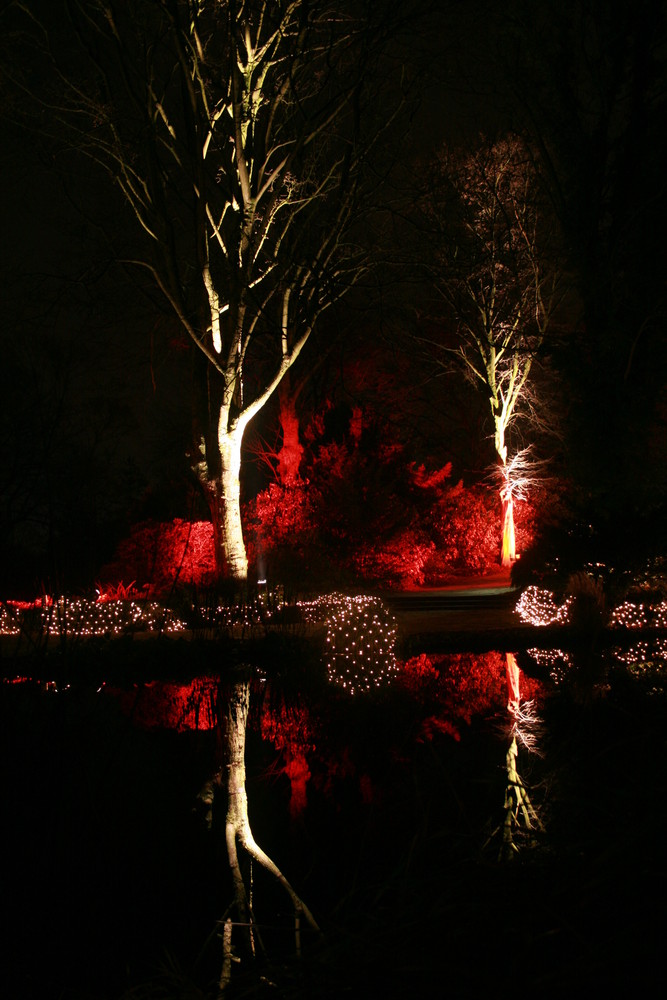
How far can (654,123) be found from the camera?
49.1ft

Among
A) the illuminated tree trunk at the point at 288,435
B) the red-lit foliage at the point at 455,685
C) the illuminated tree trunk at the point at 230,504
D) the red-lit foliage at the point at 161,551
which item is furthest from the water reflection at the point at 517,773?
the illuminated tree trunk at the point at 288,435

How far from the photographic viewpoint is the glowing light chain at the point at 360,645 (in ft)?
33.9

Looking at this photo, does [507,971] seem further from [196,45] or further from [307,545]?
[307,545]

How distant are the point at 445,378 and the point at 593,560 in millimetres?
21217

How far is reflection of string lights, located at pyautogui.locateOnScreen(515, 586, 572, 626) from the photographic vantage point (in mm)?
13101

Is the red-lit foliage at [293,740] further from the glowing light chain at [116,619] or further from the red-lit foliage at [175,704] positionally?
the glowing light chain at [116,619]

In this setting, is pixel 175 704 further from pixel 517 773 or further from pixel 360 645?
pixel 517 773

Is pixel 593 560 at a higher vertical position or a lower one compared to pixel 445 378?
lower

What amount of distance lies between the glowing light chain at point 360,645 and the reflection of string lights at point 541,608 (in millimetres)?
2973

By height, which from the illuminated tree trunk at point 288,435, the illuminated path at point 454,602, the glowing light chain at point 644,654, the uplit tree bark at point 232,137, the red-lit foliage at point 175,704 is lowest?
the red-lit foliage at point 175,704

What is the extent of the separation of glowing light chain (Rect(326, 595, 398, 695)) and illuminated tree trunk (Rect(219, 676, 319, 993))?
2.53 m

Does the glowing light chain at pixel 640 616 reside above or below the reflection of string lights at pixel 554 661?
above

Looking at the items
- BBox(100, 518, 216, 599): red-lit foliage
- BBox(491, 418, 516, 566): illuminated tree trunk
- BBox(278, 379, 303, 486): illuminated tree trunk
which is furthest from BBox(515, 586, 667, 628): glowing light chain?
BBox(278, 379, 303, 486): illuminated tree trunk

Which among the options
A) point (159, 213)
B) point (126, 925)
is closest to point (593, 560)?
point (159, 213)
